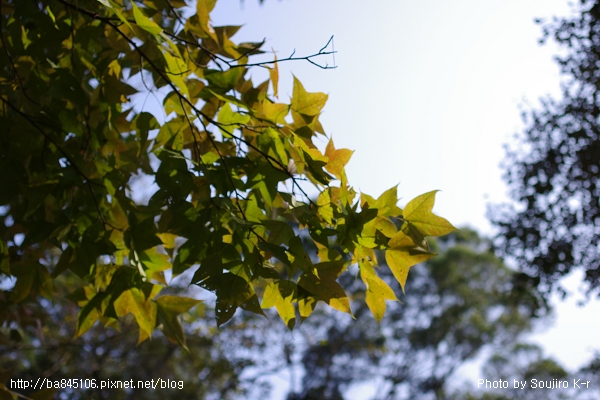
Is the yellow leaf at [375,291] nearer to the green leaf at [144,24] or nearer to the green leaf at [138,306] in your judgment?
the green leaf at [138,306]

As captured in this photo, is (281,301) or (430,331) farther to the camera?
(430,331)

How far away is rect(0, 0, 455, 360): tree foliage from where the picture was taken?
1.21m

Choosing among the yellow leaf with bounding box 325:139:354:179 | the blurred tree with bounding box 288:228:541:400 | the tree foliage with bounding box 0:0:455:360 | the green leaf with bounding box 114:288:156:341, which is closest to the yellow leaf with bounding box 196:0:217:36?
the tree foliage with bounding box 0:0:455:360

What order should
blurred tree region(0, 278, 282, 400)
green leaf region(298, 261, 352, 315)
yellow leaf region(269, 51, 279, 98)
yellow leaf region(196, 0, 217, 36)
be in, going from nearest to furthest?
green leaf region(298, 261, 352, 315) → yellow leaf region(269, 51, 279, 98) → yellow leaf region(196, 0, 217, 36) → blurred tree region(0, 278, 282, 400)

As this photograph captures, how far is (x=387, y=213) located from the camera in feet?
3.99

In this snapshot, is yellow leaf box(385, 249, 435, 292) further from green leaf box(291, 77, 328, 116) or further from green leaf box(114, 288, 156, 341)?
green leaf box(114, 288, 156, 341)

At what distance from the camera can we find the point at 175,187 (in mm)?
1325

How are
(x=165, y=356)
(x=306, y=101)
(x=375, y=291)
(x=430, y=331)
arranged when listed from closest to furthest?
(x=375, y=291)
(x=306, y=101)
(x=165, y=356)
(x=430, y=331)

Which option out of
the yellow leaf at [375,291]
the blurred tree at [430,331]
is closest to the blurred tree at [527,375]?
the blurred tree at [430,331]

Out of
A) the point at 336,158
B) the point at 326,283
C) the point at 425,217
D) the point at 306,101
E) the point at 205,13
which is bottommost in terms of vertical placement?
the point at 326,283

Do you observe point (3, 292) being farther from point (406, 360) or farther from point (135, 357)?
point (406, 360)

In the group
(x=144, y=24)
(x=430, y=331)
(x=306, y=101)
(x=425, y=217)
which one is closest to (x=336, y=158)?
(x=306, y=101)

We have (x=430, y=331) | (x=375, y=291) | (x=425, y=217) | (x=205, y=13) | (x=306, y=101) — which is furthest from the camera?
(x=430, y=331)

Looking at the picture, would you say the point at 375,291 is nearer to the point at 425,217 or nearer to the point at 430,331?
the point at 425,217
